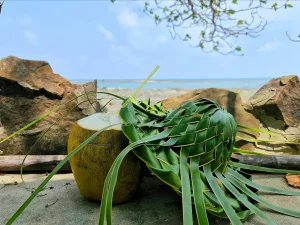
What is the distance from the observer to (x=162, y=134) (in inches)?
59.8

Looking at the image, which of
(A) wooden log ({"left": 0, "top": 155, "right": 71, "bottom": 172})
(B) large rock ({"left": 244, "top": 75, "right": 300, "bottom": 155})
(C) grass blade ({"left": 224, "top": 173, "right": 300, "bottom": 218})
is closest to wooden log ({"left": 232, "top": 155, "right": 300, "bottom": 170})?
(B) large rock ({"left": 244, "top": 75, "right": 300, "bottom": 155})

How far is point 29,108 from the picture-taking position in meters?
2.84

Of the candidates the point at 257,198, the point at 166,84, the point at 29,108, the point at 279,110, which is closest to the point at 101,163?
the point at 257,198

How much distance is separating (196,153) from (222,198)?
26cm

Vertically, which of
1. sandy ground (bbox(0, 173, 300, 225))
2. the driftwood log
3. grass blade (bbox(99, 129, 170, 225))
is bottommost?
sandy ground (bbox(0, 173, 300, 225))

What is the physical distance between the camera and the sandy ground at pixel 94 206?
1.53 metres

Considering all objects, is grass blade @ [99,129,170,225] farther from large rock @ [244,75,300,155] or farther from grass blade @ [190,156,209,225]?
large rock @ [244,75,300,155]

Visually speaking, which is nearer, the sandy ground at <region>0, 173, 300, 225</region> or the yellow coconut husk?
the sandy ground at <region>0, 173, 300, 225</region>

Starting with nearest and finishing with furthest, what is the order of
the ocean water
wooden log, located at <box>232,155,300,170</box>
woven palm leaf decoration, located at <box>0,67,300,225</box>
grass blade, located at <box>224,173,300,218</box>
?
woven palm leaf decoration, located at <box>0,67,300,225</box>, grass blade, located at <box>224,173,300,218</box>, wooden log, located at <box>232,155,300,170</box>, the ocean water

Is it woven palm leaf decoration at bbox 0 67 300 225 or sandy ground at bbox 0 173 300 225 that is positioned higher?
woven palm leaf decoration at bbox 0 67 300 225

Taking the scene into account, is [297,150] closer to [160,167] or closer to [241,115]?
[241,115]

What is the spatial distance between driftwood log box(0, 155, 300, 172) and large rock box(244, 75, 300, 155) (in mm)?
559

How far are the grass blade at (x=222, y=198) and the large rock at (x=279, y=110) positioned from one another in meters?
1.60

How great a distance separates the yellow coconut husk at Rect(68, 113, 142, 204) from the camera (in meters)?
1.63
